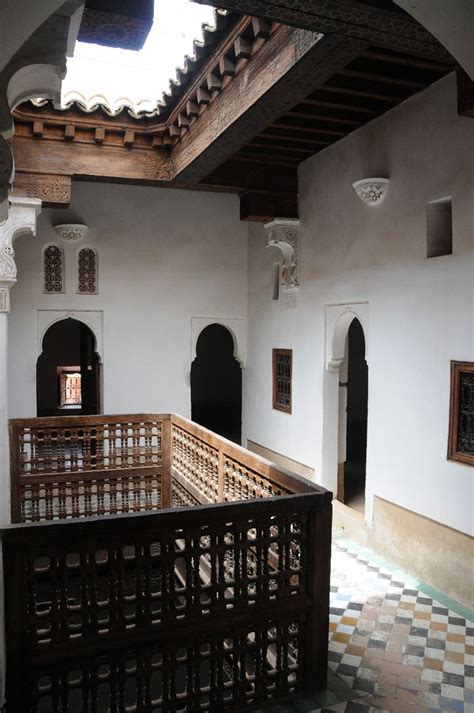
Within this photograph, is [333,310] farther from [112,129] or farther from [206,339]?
[206,339]

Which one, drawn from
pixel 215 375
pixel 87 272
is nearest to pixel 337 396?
pixel 87 272

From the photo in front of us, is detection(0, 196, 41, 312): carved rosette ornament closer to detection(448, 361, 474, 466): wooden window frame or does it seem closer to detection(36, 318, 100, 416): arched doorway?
detection(448, 361, 474, 466): wooden window frame

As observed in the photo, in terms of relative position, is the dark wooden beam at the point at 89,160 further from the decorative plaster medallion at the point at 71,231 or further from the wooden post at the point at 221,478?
the wooden post at the point at 221,478

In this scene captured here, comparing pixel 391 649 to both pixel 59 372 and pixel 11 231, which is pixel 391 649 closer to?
pixel 11 231

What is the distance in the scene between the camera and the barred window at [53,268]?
292 inches

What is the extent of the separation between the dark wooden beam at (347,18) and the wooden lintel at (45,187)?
377 cm

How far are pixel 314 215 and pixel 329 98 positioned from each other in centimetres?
168

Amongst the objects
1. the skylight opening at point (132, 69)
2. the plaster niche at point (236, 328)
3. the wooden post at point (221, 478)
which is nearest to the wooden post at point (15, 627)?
the wooden post at point (221, 478)

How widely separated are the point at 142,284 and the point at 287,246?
1969 millimetres

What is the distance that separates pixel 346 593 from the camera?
15.4ft

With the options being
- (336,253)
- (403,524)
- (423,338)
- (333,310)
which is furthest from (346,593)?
(336,253)

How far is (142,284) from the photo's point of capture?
7.86 meters

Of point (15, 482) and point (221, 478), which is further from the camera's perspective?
point (15, 482)

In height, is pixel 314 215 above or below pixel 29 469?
above
